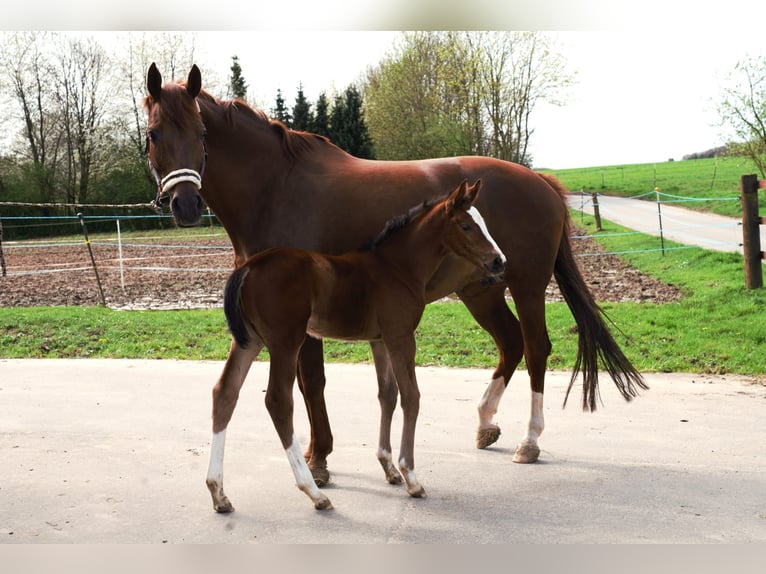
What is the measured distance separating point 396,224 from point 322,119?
20919 mm

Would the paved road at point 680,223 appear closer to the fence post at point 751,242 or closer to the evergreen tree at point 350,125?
the fence post at point 751,242

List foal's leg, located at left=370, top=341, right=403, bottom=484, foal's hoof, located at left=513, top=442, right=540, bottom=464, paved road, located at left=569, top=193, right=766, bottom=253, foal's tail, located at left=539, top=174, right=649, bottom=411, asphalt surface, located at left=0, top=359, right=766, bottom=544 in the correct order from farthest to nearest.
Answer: paved road, located at left=569, top=193, right=766, bottom=253, foal's tail, located at left=539, top=174, right=649, bottom=411, foal's hoof, located at left=513, top=442, right=540, bottom=464, foal's leg, located at left=370, top=341, right=403, bottom=484, asphalt surface, located at left=0, top=359, right=766, bottom=544

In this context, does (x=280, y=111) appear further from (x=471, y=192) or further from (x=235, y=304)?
(x=235, y=304)

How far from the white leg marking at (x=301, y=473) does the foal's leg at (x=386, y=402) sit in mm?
513

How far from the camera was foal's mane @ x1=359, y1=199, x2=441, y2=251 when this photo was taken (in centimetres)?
398

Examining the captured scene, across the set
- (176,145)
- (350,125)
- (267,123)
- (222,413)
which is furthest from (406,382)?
(350,125)

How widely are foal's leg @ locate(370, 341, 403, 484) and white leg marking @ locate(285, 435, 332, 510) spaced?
0.51 m

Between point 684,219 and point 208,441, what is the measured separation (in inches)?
751

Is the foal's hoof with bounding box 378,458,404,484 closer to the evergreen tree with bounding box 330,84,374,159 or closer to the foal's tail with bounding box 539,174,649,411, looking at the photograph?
the foal's tail with bounding box 539,174,649,411

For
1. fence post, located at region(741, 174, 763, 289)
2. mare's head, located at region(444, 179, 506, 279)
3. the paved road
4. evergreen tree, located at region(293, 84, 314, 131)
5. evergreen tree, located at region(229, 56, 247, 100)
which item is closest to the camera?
mare's head, located at region(444, 179, 506, 279)

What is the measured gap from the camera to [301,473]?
3.62 metres

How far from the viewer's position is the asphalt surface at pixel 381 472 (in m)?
3.50

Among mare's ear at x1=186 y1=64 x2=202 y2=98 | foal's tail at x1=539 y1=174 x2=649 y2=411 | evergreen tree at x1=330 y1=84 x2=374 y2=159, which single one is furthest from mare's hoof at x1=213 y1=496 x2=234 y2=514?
evergreen tree at x1=330 y1=84 x2=374 y2=159


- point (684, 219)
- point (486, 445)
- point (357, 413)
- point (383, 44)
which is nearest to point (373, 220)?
point (486, 445)
